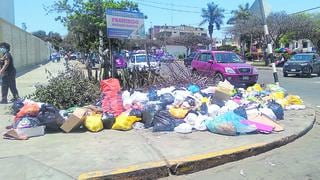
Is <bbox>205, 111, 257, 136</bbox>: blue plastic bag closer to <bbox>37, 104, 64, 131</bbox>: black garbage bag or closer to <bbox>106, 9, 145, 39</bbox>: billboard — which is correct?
<bbox>37, 104, 64, 131</bbox>: black garbage bag

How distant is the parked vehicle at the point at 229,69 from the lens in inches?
731

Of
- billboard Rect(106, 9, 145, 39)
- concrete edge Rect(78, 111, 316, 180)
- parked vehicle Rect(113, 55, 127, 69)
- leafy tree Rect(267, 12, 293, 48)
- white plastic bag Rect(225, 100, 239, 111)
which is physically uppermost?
leafy tree Rect(267, 12, 293, 48)

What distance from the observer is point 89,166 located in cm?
630

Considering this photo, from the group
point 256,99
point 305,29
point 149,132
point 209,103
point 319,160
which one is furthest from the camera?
point 305,29

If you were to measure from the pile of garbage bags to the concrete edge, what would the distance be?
1.01 metres

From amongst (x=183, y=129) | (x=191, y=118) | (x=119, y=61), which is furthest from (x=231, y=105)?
(x=119, y=61)

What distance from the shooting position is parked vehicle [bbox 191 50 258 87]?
60.9 ft

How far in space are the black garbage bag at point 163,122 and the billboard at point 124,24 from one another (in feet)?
15.6

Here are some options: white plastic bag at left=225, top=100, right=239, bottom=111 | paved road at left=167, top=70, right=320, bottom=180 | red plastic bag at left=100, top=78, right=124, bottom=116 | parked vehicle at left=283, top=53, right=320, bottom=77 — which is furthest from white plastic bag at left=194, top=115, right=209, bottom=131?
parked vehicle at left=283, top=53, right=320, bottom=77

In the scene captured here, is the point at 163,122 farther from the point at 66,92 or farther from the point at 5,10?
the point at 5,10

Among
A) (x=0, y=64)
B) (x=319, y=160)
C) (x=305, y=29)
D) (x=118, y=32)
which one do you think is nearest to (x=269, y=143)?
(x=319, y=160)

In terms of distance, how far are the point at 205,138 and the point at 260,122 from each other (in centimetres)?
146

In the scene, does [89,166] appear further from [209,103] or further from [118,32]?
[118,32]

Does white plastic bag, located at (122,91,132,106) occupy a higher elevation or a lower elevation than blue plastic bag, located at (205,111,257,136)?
higher
